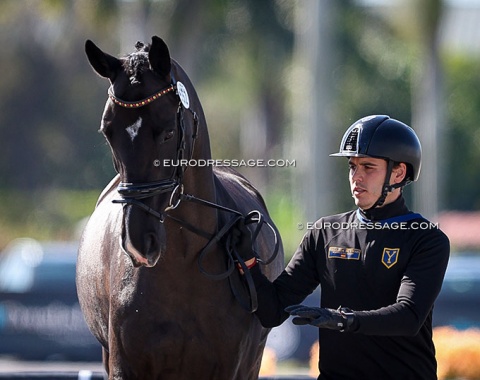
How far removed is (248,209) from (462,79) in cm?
3741

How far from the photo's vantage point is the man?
14.1 feet

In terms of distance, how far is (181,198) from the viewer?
15.5 feet

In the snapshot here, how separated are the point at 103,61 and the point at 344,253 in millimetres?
1386

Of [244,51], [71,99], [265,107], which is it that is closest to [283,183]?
[265,107]

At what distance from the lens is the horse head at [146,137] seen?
14.2 ft

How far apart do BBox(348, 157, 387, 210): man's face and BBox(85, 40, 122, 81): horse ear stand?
117cm

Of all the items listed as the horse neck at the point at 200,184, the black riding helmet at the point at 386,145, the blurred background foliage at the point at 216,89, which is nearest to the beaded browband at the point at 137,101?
the horse neck at the point at 200,184

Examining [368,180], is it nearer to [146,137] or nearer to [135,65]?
[146,137]

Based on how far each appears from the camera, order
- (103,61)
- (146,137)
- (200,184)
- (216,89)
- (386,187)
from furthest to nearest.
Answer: (216,89)
(200,184)
(103,61)
(386,187)
(146,137)

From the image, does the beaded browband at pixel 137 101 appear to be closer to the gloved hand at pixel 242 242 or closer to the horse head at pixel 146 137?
the horse head at pixel 146 137

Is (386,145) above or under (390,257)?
above

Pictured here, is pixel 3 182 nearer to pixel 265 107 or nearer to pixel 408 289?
pixel 265 107

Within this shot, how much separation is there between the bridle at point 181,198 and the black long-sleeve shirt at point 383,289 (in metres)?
0.48

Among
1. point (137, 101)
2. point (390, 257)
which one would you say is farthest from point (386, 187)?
point (137, 101)
